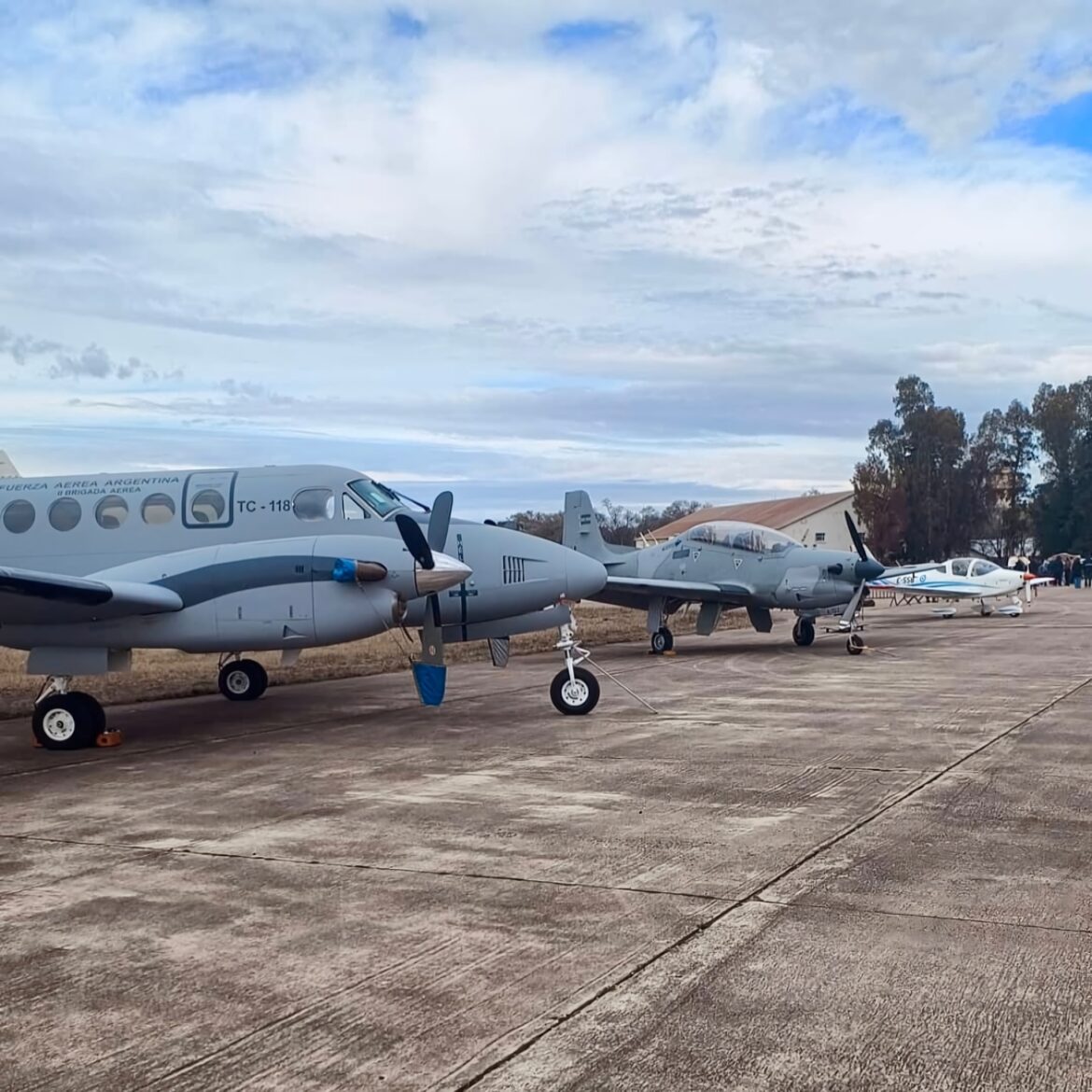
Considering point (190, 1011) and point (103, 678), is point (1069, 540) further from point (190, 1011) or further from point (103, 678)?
point (190, 1011)

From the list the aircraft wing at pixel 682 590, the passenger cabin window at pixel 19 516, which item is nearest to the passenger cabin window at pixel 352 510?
the passenger cabin window at pixel 19 516

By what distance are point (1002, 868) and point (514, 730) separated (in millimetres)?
6158

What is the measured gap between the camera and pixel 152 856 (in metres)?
6.47

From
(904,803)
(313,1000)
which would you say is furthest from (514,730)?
(313,1000)

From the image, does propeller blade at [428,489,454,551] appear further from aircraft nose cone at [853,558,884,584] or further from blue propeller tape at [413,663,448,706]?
aircraft nose cone at [853,558,884,584]

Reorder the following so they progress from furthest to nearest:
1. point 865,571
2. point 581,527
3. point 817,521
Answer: point 817,521 → point 581,527 → point 865,571

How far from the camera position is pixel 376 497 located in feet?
40.8

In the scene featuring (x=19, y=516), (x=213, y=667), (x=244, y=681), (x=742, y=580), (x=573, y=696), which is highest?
(x=19, y=516)

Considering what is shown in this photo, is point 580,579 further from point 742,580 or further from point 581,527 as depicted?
point 581,527

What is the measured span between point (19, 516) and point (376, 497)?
4026mm

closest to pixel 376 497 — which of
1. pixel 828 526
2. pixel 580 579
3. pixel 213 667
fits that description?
pixel 580 579

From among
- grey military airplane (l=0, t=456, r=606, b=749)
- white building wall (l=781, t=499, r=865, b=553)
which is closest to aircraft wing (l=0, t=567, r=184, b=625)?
grey military airplane (l=0, t=456, r=606, b=749)

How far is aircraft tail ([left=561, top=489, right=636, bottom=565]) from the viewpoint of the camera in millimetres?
28266

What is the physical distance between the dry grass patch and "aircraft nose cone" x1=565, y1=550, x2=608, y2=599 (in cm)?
208
